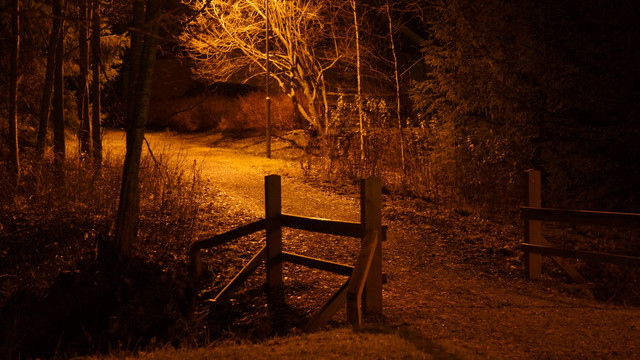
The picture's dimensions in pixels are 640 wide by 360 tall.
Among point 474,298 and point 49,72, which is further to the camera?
point 49,72

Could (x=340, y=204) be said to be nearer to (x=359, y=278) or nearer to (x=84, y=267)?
(x=84, y=267)

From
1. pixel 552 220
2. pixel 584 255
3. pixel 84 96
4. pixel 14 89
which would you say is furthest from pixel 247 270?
pixel 84 96

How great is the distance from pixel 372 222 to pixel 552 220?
318 cm

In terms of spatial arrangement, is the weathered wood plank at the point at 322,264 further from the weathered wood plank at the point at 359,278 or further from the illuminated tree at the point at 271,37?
the illuminated tree at the point at 271,37

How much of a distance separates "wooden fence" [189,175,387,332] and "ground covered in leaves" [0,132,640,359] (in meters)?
0.28

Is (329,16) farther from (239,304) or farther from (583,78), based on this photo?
(239,304)

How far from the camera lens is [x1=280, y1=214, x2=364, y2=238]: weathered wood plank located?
700 centimetres

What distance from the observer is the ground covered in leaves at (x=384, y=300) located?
6.40 m

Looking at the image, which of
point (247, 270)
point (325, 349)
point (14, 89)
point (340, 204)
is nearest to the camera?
point (325, 349)

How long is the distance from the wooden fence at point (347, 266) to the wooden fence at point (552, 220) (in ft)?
9.65

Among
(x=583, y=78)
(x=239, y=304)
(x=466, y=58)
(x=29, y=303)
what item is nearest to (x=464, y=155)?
(x=466, y=58)

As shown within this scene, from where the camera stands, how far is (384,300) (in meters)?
7.78

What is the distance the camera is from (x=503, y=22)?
53.7 ft

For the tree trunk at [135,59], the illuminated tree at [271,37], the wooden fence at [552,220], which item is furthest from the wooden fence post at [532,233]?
the illuminated tree at [271,37]
